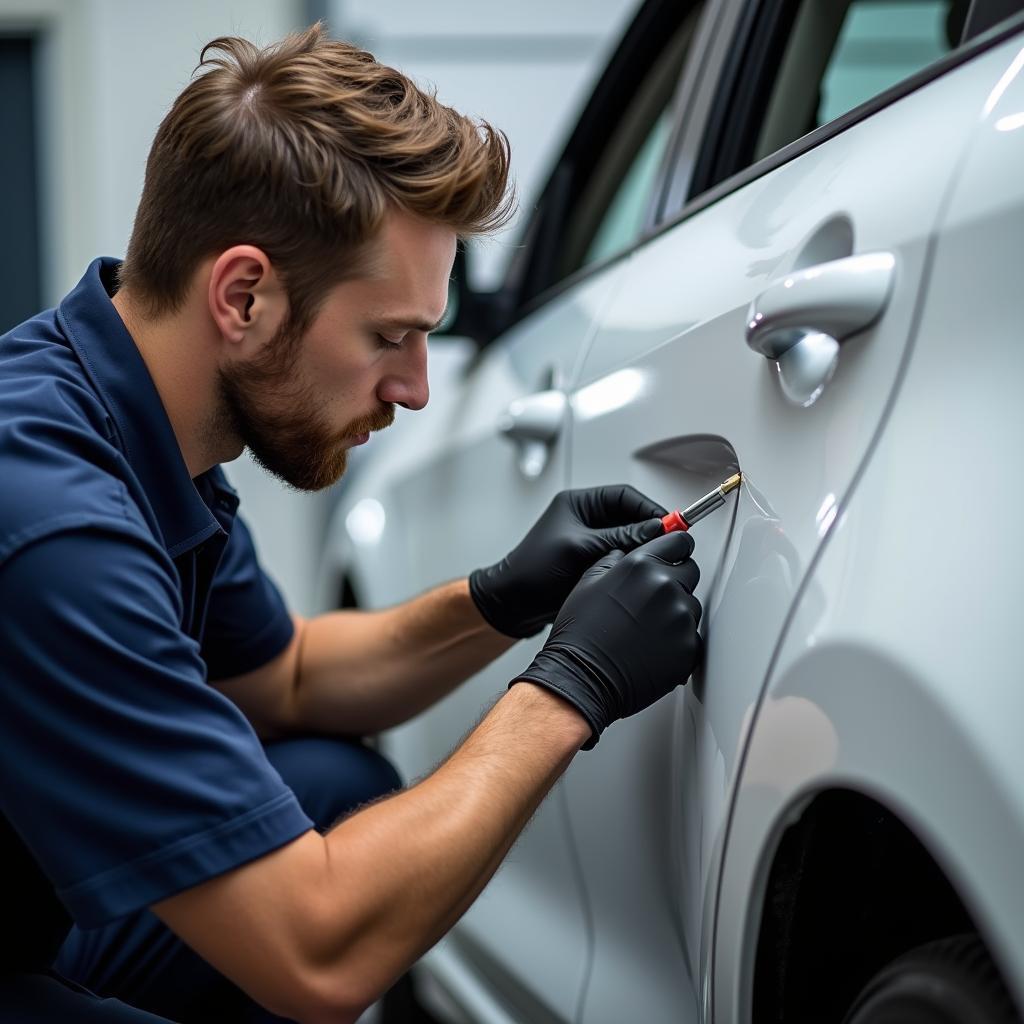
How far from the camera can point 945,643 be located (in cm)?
64

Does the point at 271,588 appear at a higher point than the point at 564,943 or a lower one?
higher

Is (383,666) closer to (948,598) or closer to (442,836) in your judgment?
(442,836)

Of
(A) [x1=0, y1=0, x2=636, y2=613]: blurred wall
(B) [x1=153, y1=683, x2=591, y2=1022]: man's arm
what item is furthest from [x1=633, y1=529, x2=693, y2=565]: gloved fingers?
(A) [x1=0, y1=0, x2=636, y2=613]: blurred wall

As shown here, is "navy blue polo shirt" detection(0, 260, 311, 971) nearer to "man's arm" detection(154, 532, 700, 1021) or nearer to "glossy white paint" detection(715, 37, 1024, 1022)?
"man's arm" detection(154, 532, 700, 1021)

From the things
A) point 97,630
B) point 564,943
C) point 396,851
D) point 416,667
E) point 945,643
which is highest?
point 945,643

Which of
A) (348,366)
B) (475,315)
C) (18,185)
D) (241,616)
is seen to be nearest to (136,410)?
(348,366)

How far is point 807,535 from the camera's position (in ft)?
2.59

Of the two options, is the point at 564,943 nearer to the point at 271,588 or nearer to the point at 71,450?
the point at 271,588

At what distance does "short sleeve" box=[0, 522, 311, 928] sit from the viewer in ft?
2.89

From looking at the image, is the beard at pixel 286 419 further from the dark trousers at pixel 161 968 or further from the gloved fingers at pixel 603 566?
the dark trousers at pixel 161 968

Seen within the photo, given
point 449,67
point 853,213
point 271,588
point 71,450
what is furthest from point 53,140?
point 853,213

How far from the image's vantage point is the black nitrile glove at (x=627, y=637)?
3.11 feet

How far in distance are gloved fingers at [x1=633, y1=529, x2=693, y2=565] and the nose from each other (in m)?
0.29

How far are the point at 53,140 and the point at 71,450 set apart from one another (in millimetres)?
4204
